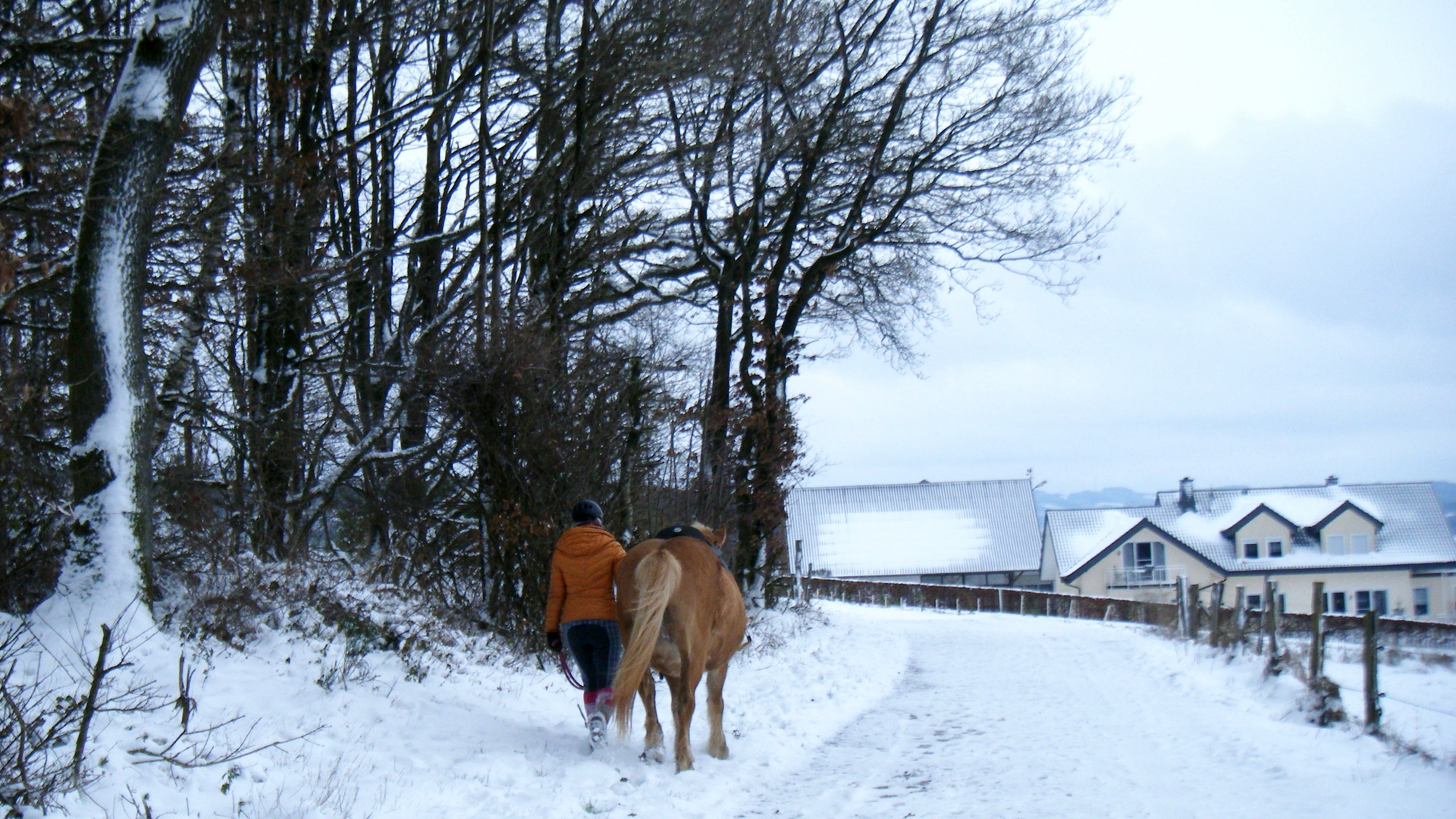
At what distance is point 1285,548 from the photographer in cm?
5100

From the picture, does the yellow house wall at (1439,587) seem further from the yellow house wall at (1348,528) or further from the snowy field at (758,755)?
the snowy field at (758,755)

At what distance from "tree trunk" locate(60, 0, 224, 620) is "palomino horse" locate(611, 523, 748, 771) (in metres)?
2.90

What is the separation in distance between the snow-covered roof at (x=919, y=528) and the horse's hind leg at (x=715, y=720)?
4813 cm

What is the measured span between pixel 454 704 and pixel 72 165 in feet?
15.2

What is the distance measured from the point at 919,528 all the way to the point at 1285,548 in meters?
16.8

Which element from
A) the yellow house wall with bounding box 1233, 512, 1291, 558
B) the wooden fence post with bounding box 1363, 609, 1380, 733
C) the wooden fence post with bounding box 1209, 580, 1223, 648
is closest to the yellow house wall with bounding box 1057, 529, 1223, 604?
the yellow house wall with bounding box 1233, 512, 1291, 558

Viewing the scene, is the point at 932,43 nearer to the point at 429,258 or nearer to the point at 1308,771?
the point at 429,258

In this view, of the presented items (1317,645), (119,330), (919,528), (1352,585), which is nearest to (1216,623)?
(1317,645)

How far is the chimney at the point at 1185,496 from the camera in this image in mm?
54688

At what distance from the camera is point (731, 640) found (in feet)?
26.3

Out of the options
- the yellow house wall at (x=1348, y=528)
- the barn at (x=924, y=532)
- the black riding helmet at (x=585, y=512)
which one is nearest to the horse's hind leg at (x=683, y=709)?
the black riding helmet at (x=585, y=512)

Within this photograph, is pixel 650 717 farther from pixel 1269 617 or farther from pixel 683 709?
pixel 1269 617

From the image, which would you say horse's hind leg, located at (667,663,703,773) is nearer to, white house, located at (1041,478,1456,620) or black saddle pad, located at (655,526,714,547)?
black saddle pad, located at (655,526,714,547)

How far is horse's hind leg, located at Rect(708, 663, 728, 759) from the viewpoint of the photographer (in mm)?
7758
